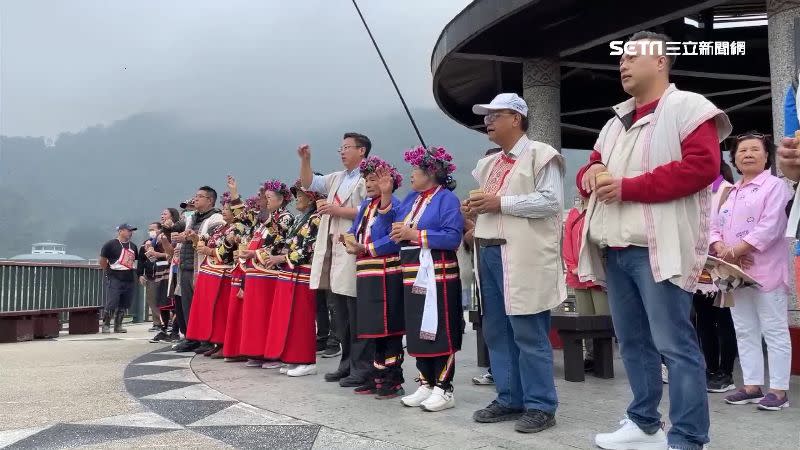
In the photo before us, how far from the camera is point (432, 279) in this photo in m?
3.69

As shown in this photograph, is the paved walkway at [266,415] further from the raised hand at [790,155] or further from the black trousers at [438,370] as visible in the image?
the raised hand at [790,155]

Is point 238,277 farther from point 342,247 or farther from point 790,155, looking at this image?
point 790,155

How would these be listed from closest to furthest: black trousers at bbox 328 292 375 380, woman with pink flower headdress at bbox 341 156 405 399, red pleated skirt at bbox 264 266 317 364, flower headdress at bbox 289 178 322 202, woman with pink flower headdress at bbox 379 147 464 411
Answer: woman with pink flower headdress at bbox 379 147 464 411
woman with pink flower headdress at bbox 341 156 405 399
black trousers at bbox 328 292 375 380
red pleated skirt at bbox 264 266 317 364
flower headdress at bbox 289 178 322 202

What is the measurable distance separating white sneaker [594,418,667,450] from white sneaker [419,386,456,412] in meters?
1.06

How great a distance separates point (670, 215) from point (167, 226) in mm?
6792

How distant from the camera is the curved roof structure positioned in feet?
21.9

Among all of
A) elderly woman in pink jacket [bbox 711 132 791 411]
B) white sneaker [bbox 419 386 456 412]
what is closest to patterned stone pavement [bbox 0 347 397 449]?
white sneaker [bbox 419 386 456 412]

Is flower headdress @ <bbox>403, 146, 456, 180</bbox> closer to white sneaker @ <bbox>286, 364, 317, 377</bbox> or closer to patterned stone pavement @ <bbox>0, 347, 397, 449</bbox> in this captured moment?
patterned stone pavement @ <bbox>0, 347, 397, 449</bbox>

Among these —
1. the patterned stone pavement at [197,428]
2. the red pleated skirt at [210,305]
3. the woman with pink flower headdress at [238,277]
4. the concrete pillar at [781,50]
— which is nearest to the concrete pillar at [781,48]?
the concrete pillar at [781,50]

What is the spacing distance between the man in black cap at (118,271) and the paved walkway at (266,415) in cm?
499

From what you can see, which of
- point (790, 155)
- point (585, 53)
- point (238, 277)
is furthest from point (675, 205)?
point (585, 53)

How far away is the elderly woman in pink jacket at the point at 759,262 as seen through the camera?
371 cm

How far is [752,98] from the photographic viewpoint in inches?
441

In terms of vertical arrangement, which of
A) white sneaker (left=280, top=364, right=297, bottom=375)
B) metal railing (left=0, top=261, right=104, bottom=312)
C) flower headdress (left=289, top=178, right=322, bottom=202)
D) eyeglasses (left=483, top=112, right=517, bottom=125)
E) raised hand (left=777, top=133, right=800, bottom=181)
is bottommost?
white sneaker (left=280, top=364, right=297, bottom=375)
